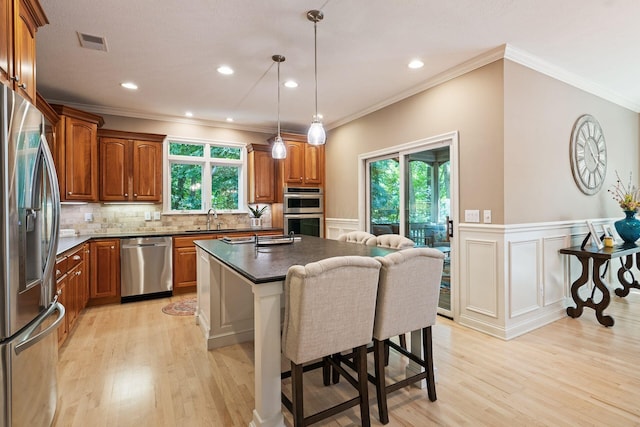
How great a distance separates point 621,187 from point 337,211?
13.6ft

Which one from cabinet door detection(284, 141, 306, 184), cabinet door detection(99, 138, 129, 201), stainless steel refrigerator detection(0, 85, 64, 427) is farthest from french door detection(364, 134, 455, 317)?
cabinet door detection(99, 138, 129, 201)

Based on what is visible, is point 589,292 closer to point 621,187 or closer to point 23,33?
point 621,187

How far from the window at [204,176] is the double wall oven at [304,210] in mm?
912

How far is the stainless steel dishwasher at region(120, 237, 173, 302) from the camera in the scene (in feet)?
14.0

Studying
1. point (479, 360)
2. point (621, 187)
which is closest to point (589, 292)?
point (621, 187)

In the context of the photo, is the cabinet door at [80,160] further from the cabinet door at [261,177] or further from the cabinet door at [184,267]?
the cabinet door at [261,177]

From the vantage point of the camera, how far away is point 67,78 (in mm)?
3590

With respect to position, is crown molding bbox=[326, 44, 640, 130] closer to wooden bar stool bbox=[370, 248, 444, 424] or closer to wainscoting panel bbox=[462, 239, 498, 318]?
wainscoting panel bbox=[462, 239, 498, 318]

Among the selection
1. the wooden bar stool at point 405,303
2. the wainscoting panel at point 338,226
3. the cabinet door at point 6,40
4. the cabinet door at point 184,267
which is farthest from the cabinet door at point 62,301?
the wainscoting panel at point 338,226

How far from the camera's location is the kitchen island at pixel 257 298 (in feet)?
5.58

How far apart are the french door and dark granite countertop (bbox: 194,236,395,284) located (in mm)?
1530

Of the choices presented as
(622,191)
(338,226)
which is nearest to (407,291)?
(338,226)

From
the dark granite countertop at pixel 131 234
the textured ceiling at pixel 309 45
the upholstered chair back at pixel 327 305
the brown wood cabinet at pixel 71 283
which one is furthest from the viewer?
the dark granite countertop at pixel 131 234

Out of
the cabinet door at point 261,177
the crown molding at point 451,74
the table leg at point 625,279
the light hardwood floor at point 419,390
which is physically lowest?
the light hardwood floor at point 419,390
